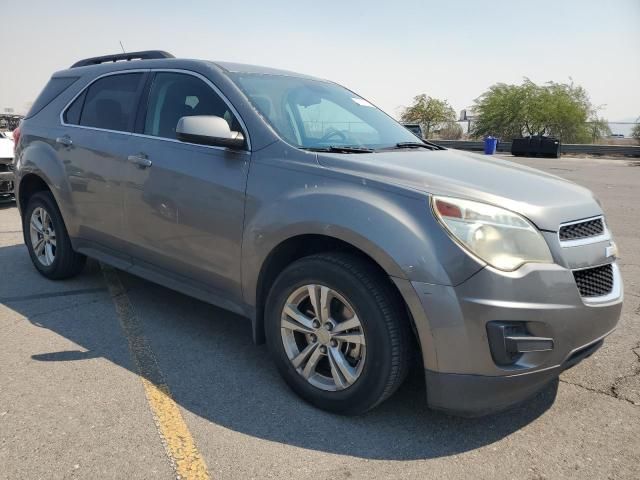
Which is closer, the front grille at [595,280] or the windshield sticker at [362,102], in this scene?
the front grille at [595,280]

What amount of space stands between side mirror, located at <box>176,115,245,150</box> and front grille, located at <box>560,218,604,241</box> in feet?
5.90

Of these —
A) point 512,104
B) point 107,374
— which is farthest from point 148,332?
point 512,104

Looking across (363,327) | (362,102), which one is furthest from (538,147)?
(363,327)

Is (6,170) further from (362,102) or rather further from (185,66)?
(362,102)

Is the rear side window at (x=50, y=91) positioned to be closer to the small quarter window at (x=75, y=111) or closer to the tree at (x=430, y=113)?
the small quarter window at (x=75, y=111)

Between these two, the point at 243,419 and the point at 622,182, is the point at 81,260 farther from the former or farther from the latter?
the point at 622,182

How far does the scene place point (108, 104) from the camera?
4.19 metres

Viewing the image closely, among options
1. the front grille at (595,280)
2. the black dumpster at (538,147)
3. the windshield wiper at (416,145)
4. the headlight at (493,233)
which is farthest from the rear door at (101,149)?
the black dumpster at (538,147)

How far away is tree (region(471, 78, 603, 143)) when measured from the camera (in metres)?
46.3

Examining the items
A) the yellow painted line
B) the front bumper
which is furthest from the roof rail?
the front bumper

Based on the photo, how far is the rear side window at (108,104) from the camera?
3.98 meters

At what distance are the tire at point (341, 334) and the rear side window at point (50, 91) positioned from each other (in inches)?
122

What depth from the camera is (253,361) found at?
344 cm

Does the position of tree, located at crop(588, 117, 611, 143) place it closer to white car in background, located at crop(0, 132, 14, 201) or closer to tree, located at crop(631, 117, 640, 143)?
tree, located at crop(631, 117, 640, 143)
